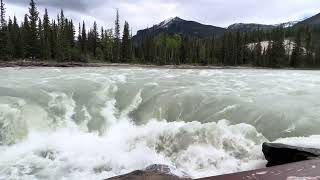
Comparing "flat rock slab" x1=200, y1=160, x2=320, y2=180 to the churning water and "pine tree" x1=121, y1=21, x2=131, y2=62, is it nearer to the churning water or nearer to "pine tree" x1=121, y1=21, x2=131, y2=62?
the churning water

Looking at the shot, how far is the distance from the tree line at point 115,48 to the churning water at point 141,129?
56403mm

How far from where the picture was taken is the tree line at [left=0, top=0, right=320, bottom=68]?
79188mm

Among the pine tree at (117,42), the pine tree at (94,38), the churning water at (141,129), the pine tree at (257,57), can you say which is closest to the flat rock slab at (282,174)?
the churning water at (141,129)

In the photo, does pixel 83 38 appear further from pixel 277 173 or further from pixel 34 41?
pixel 277 173

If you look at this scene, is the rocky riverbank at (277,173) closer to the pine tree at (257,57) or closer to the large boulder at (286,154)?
the large boulder at (286,154)

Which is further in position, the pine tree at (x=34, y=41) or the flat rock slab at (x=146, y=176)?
the pine tree at (x=34, y=41)

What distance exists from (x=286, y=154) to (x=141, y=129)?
6.66 meters

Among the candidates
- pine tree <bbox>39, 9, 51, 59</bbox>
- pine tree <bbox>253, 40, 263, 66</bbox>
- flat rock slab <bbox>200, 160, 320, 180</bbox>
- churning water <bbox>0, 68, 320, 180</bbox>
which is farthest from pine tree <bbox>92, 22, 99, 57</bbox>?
flat rock slab <bbox>200, 160, 320, 180</bbox>

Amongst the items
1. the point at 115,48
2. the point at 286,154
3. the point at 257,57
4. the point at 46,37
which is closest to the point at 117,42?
the point at 115,48

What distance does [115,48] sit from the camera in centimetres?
10244

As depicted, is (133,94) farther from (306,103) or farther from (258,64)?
(258,64)

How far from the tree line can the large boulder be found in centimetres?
6646

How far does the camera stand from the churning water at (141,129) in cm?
1287

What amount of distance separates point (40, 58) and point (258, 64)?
187ft
